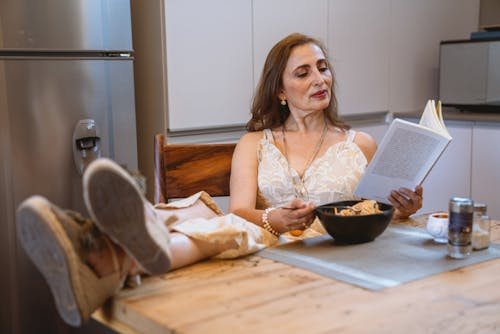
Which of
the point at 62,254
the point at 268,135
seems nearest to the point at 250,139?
the point at 268,135

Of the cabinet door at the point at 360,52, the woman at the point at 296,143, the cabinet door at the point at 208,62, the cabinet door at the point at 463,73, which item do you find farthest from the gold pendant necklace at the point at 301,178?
the cabinet door at the point at 463,73

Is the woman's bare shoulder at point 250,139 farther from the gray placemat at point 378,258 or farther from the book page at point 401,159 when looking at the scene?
the gray placemat at point 378,258

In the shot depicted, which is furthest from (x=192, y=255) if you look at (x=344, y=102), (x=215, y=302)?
(x=344, y=102)

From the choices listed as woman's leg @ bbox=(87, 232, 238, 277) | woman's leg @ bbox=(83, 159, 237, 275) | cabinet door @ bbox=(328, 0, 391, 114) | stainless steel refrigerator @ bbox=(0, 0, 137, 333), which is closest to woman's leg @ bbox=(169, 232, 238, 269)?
woman's leg @ bbox=(87, 232, 238, 277)

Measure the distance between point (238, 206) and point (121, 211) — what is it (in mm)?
880

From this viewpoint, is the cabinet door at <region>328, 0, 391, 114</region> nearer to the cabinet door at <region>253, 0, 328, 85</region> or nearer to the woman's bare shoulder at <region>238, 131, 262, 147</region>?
the cabinet door at <region>253, 0, 328, 85</region>

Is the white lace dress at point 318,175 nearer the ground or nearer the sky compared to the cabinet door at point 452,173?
nearer the sky

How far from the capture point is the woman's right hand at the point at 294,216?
154 cm

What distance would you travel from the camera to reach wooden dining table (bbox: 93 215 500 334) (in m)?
1.01

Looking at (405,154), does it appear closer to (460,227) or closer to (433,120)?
(433,120)

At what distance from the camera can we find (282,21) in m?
2.88

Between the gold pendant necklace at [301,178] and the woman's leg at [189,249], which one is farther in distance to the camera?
the gold pendant necklace at [301,178]

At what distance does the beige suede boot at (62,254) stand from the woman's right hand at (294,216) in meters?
0.58

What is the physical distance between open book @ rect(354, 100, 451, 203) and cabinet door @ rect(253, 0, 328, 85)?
120cm
